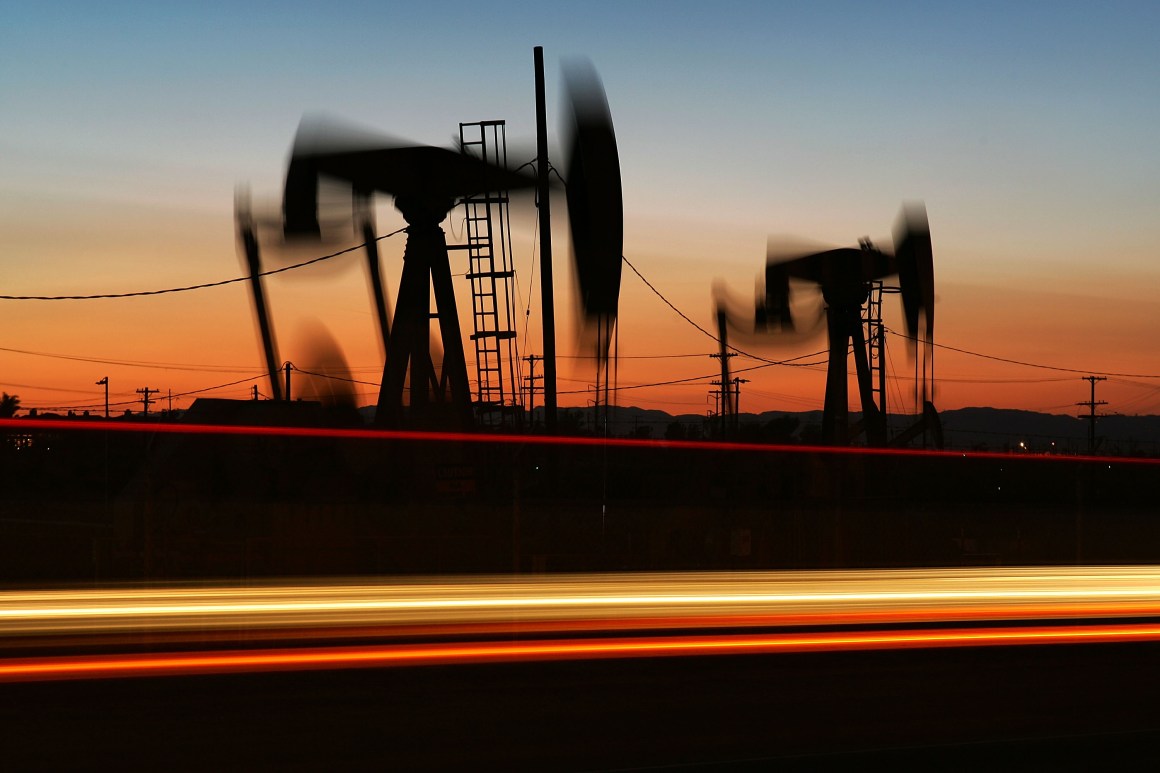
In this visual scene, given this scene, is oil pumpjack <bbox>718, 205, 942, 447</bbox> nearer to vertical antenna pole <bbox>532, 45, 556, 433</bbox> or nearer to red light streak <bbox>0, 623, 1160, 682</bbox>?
vertical antenna pole <bbox>532, 45, 556, 433</bbox>

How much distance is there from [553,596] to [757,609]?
1.69 metres

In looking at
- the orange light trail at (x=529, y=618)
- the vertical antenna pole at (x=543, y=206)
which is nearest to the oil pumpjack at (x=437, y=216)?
the vertical antenna pole at (x=543, y=206)

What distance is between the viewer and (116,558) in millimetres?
19859

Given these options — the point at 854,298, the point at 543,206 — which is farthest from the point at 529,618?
the point at 854,298

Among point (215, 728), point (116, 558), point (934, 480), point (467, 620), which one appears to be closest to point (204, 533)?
point (116, 558)

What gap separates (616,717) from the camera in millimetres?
7656

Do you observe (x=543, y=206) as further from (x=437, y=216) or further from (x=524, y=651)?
(x=524, y=651)

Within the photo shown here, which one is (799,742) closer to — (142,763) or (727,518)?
(142,763)

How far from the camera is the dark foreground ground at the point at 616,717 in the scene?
6.38 m

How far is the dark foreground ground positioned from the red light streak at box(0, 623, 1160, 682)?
0.18 m

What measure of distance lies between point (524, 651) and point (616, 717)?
1.10 meters

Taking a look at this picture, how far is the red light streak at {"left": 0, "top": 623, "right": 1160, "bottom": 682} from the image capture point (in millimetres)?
7645

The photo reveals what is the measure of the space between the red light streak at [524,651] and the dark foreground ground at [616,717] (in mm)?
183

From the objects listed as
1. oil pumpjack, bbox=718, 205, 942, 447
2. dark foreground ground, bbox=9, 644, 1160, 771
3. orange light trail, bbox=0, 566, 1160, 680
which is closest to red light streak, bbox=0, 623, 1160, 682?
orange light trail, bbox=0, 566, 1160, 680
